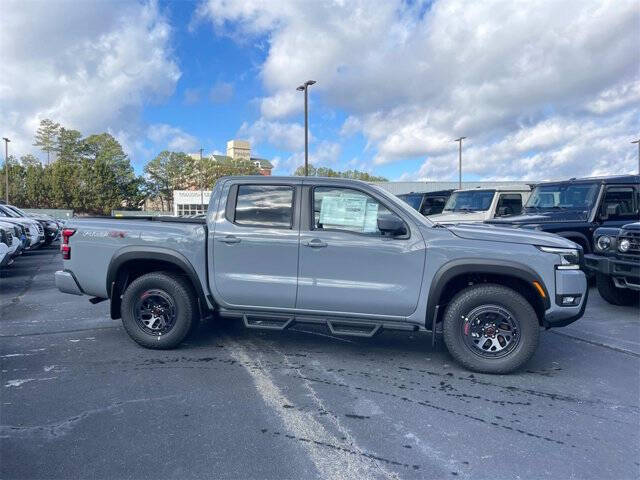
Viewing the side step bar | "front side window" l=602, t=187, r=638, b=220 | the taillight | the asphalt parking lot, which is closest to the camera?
the asphalt parking lot

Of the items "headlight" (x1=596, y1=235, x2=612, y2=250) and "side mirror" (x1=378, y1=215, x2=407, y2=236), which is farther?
"headlight" (x1=596, y1=235, x2=612, y2=250)

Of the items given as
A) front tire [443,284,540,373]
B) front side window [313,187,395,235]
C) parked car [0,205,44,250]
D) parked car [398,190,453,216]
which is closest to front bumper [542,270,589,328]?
front tire [443,284,540,373]

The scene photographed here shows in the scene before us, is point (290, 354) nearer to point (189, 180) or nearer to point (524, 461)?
point (524, 461)

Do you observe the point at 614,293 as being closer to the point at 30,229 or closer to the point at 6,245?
the point at 6,245

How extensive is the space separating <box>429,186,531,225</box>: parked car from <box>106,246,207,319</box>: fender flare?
869 centimetres

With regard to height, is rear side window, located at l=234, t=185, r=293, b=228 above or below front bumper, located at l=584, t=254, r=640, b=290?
above

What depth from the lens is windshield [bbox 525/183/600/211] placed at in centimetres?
945

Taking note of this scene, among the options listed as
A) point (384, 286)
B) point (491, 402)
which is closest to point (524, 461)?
point (491, 402)

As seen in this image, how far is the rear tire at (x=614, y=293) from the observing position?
7.71 metres

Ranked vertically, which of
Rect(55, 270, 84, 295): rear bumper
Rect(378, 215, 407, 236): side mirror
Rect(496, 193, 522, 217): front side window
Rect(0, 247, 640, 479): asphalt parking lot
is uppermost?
Rect(496, 193, 522, 217): front side window

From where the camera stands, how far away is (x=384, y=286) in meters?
4.75

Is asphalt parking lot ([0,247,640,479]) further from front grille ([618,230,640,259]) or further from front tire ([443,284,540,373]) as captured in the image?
front grille ([618,230,640,259])

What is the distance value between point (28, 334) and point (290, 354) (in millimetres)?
3290

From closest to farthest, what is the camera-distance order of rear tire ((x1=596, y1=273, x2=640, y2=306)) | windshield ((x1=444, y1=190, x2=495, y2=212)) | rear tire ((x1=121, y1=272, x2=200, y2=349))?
rear tire ((x1=121, y1=272, x2=200, y2=349)), rear tire ((x1=596, y1=273, x2=640, y2=306)), windshield ((x1=444, y1=190, x2=495, y2=212))
